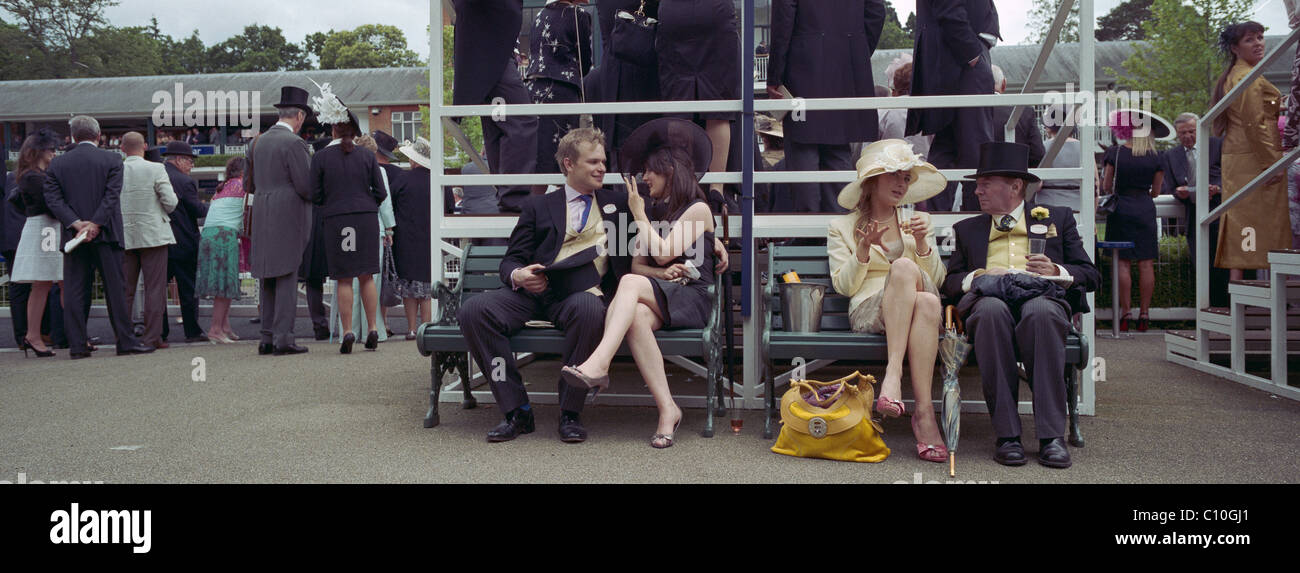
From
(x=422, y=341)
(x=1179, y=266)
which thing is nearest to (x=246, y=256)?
(x=422, y=341)

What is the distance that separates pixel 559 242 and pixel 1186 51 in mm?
26426

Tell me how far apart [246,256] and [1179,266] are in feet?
32.4

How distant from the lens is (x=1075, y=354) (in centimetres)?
434

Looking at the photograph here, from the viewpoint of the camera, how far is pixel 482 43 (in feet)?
20.6

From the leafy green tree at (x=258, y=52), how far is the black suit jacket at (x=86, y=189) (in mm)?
67287

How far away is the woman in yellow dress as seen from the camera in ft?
22.4

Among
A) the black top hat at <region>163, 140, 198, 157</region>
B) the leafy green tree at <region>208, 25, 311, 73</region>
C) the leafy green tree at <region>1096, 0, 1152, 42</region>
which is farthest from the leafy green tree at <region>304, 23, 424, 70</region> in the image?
the black top hat at <region>163, 140, 198, 157</region>

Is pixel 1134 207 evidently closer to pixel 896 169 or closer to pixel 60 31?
pixel 896 169

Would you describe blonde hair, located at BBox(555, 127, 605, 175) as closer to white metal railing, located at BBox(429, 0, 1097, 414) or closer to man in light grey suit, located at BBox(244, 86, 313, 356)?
white metal railing, located at BBox(429, 0, 1097, 414)

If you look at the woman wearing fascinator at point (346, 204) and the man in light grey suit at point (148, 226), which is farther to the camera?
the man in light grey suit at point (148, 226)

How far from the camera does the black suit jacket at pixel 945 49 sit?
585 centimetres

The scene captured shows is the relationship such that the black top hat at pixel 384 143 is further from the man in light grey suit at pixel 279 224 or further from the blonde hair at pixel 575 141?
the blonde hair at pixel 575 141

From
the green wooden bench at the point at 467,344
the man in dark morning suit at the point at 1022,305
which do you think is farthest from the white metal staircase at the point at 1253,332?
the green wooden bench at the point at 467,344

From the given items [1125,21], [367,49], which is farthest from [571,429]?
[1125,21]
